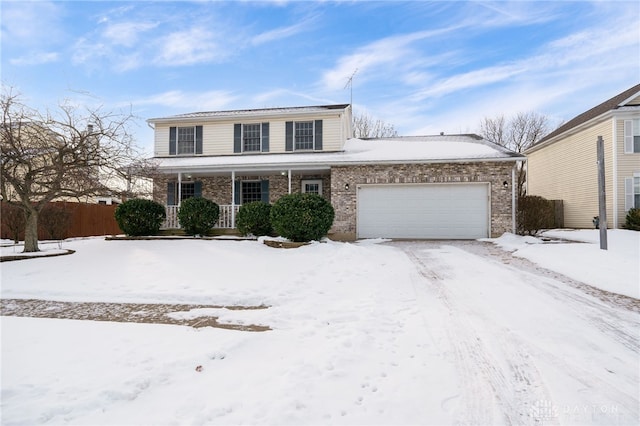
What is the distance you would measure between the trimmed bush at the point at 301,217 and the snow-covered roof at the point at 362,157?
2814 mm

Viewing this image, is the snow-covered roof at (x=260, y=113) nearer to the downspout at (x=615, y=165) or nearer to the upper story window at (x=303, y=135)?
the upper story window at (x=303, y=135)

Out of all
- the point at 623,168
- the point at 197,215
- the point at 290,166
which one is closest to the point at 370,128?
the point at 290,166

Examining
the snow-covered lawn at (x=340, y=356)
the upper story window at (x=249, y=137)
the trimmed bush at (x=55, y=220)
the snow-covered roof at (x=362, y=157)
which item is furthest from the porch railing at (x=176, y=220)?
the snow-covered lawn at (x=340, y=356)

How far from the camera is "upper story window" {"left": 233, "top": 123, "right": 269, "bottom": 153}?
49.3 ft

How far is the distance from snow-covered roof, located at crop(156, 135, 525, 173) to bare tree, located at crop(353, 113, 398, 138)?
544 inches

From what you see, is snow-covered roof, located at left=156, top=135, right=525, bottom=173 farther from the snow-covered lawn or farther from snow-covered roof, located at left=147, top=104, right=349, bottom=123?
the snow-covered lawn

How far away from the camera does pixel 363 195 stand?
516 inches

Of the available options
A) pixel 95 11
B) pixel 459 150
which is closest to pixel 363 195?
pixel 459 150

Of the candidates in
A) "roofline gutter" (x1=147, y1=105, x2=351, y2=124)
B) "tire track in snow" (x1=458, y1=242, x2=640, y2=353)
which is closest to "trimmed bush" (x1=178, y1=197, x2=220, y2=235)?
"roofline gutter" (x1=147, y1=105, x2=351, y2=124)

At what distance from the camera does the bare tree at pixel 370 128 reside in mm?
28484

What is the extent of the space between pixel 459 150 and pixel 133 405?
44.4ft

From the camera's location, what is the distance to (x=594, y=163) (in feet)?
48.3

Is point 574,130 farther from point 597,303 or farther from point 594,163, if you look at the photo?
point 597,303

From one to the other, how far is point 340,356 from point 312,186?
11875 millimetres
